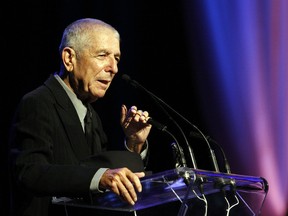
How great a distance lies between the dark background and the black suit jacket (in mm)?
1512

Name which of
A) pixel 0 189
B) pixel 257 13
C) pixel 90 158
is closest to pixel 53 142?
pixel 90 158

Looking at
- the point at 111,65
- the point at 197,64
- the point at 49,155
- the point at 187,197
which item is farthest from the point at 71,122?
the point at 197,64

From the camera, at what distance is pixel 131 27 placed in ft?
14.4

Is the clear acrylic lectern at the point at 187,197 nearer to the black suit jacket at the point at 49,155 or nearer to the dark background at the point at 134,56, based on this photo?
the black suit jacket at the point at 49,155

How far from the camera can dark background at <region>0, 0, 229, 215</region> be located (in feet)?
13.1

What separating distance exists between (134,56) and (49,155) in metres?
2.27

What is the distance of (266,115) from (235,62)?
0.48 meters

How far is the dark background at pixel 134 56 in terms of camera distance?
3984mm

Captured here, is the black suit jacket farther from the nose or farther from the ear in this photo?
the nose

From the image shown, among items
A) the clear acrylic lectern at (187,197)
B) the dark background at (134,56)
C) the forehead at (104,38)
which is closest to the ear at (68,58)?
the forehead at (104,38)

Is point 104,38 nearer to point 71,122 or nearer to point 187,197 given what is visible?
point 71,122

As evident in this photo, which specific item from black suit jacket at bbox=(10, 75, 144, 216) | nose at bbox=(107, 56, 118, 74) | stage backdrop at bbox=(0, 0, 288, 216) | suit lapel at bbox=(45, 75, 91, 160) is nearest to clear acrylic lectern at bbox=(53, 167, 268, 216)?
black suit jacket at bbox=(10, 75, 144, 216)

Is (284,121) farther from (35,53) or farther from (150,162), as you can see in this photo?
(35,53)

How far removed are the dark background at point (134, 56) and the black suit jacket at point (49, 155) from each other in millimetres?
1512
